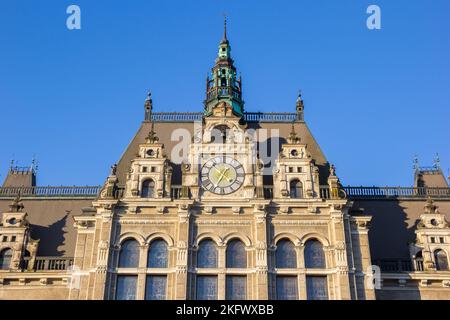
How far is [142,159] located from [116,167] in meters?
2.49

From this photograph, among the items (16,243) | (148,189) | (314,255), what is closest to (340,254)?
(314,255)

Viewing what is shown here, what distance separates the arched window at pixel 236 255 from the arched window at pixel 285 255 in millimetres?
1898

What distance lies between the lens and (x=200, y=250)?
120 ft

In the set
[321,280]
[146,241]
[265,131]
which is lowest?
[321,280]

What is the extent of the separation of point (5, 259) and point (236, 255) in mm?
14073

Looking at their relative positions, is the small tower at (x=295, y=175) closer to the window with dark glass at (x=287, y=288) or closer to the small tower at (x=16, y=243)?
the window with dark glass at (x=287, y=288)

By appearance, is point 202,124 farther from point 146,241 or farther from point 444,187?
point 444,187

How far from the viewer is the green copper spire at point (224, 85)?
45.8 meters

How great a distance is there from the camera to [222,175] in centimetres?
3897

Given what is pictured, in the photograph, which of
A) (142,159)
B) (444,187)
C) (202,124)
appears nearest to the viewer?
(142,159)

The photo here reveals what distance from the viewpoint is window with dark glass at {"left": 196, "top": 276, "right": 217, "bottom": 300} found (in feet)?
116

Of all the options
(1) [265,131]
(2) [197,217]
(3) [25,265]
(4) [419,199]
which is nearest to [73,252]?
(3) [25,265]

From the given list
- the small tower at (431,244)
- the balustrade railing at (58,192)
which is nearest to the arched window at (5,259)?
the balustrade railing at (58,192)

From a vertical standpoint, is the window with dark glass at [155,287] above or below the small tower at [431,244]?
below
